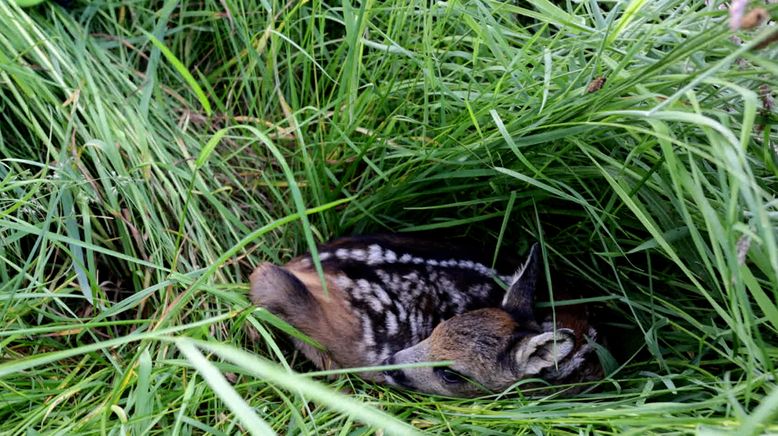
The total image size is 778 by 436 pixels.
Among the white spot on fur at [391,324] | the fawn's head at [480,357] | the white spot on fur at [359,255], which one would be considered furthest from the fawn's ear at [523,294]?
the white spot on fur at [359,255]

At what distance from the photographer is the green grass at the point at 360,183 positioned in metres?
2.11

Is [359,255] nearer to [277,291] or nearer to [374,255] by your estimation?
[374,255]

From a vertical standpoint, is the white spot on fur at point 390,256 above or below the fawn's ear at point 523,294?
above

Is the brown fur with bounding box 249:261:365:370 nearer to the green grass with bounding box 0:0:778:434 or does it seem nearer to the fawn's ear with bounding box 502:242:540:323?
the green grass with bounding box 0:0:778:434

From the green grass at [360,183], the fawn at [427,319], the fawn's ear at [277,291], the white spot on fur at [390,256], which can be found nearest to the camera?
the green grass at [360,183]

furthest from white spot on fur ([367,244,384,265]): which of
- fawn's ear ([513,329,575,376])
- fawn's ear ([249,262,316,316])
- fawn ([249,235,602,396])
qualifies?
fawn's ear ([513,329,575,376])

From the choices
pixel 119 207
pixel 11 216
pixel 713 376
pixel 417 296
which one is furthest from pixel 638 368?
pixel 11 216

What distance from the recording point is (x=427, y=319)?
286 centimetres

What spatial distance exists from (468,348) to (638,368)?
536 millimetres

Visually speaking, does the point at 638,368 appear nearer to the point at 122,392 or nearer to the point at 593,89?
the point at 593,89

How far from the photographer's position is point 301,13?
3.08 metres

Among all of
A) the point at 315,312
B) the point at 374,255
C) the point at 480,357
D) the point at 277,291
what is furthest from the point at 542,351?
the point at 277,291

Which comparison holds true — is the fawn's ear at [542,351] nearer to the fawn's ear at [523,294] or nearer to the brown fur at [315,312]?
the fawn's ear at [523,294]

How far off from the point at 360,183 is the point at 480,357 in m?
0.74
